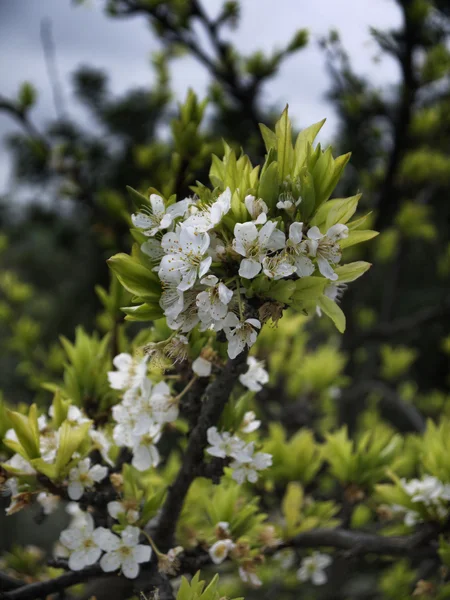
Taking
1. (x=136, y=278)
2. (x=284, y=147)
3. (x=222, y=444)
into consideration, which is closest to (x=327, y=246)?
(x=284, y=147)

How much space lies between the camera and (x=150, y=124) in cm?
565

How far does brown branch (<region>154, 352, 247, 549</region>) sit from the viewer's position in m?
0.81

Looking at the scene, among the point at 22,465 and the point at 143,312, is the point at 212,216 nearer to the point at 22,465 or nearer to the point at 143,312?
the point at 143,312

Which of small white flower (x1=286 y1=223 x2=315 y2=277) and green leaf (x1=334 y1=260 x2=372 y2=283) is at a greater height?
small white flower (x1=286 y1=223 x2=315 y2=277)

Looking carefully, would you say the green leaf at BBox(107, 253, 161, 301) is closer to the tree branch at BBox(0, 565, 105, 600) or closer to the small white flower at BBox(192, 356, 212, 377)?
the small white flower at BBox(192, 356, 212, 377)

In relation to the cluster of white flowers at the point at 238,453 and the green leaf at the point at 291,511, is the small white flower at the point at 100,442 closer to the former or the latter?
the cluster of white flowers at the point at 238,453

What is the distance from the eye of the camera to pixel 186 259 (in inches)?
27.0

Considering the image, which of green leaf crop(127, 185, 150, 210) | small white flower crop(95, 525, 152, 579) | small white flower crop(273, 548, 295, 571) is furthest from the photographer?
small white flower crop(273, 548, 295, 571)

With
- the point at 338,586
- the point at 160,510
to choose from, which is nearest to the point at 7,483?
the point at 160,510

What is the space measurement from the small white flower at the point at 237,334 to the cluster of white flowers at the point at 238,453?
0.23 meters

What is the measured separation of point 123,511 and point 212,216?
572 mm

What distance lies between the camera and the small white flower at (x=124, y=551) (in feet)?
2.85

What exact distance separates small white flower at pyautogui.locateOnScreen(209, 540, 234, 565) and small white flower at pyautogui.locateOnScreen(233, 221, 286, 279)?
1.76 ft

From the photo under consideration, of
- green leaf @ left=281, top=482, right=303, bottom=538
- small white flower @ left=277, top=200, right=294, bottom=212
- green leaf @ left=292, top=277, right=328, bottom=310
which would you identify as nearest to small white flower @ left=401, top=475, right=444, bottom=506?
green leaf @ left=281, top=482, right=303, bottom=538
